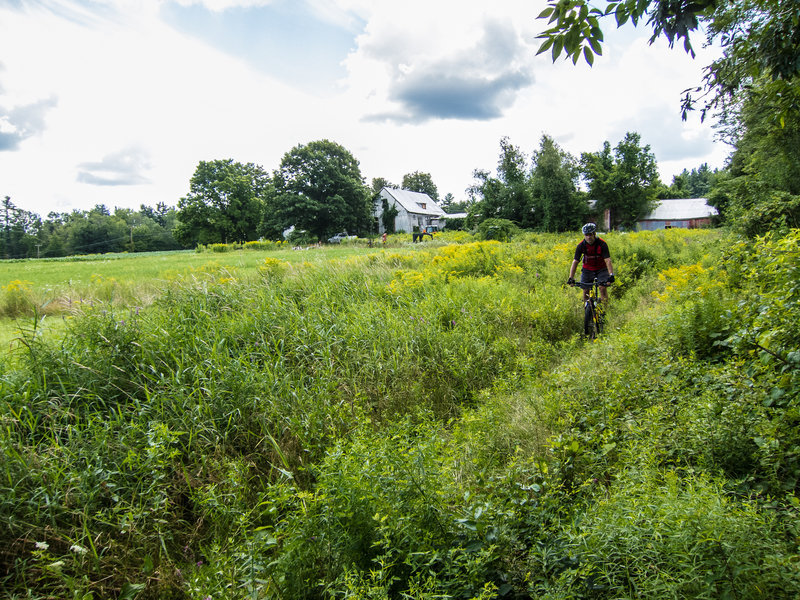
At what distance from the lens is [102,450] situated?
3.33m

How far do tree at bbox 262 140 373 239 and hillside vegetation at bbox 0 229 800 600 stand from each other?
44.5 meters

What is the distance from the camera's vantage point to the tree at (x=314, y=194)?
158 feet

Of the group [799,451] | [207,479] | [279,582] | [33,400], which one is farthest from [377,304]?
[799,451]

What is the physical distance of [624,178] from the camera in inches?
1940

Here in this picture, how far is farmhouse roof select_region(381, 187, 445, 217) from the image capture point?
6494 centimetres

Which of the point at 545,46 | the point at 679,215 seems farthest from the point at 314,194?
the point at 679,215

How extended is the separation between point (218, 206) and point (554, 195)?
4684 cm

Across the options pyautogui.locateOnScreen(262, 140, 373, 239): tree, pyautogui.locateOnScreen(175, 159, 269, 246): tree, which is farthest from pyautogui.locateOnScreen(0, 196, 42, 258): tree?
pyautogui.locateOnScreen(262, 140, 373, 239): tree

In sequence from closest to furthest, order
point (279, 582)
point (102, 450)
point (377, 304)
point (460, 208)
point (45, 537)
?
point (279, 582) → point (45, 537) → point (102, 450) → point (377, 304) → point (460, 208)

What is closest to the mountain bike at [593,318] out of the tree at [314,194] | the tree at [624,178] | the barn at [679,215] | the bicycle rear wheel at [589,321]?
the bicycle rear wheel at [589,321]

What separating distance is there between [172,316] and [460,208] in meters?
101

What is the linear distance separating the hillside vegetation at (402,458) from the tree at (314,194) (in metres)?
44.5

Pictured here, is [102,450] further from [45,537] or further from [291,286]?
[291,286]

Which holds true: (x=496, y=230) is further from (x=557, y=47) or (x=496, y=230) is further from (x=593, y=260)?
(x=557, y=47)
